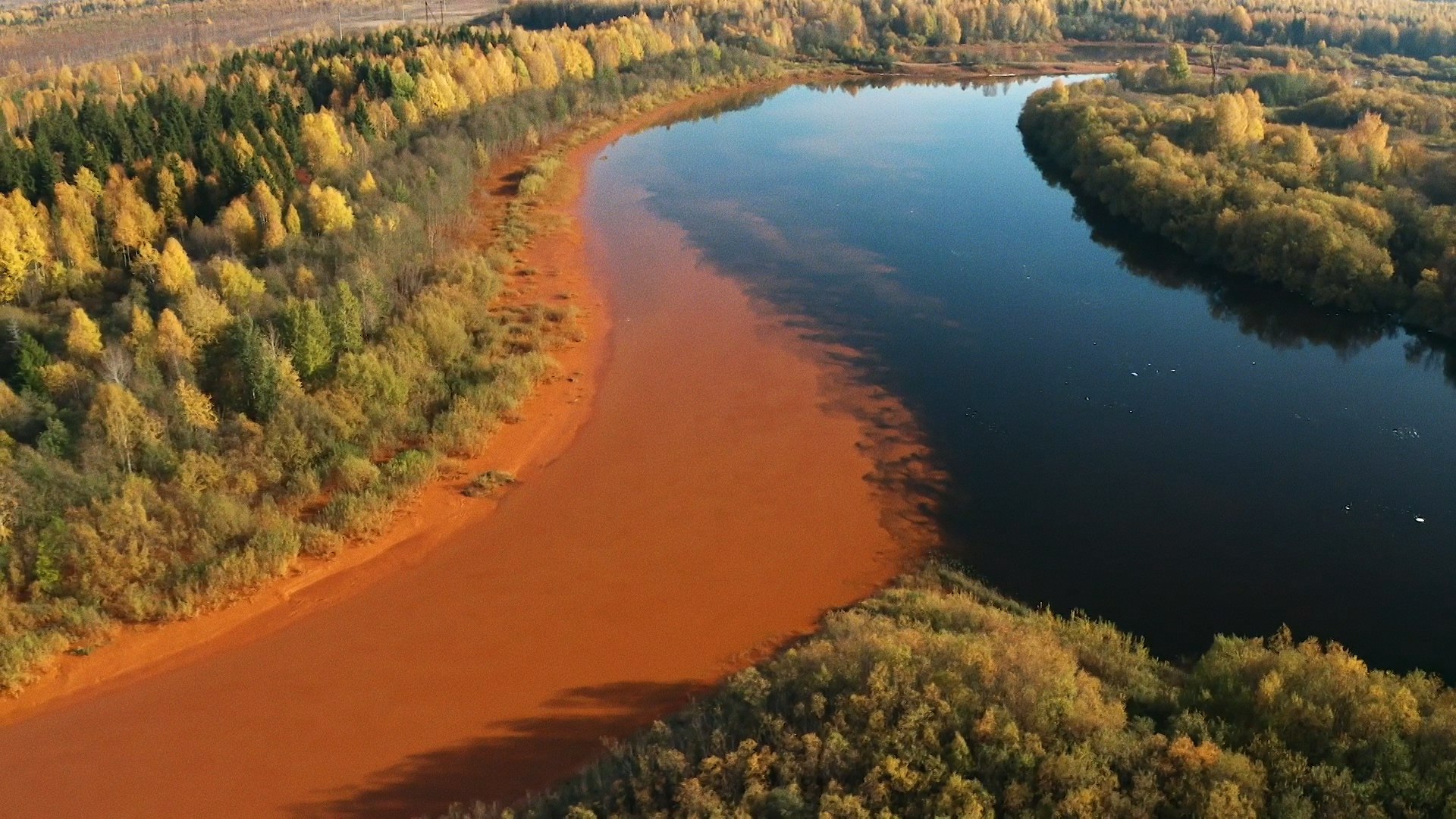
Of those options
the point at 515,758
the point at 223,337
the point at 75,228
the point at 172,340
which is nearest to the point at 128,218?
the point at 75,228

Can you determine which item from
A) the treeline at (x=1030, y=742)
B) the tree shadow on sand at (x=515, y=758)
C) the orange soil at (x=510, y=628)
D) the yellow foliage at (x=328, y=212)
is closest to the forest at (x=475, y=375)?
the treeline at (x=1030, y=742)

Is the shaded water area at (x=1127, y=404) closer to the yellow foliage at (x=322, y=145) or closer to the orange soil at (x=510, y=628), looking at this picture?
the orange soil at (x=510, y=628)

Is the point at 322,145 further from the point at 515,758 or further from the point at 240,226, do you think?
the point at 515,758

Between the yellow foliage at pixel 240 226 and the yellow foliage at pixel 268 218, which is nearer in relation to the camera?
the yellow foliage at pixel 268 218

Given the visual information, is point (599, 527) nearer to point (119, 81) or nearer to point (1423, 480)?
point (1423, 480)

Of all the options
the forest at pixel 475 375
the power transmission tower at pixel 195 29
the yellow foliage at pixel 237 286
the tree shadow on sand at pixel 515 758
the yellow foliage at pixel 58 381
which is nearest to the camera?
the forest at pixel 475 375

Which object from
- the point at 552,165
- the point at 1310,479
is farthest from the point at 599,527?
the point at 552,165

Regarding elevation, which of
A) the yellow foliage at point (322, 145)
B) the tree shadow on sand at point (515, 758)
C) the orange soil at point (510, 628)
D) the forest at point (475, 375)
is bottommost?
the tree shadow on sand at point (515, 758)
